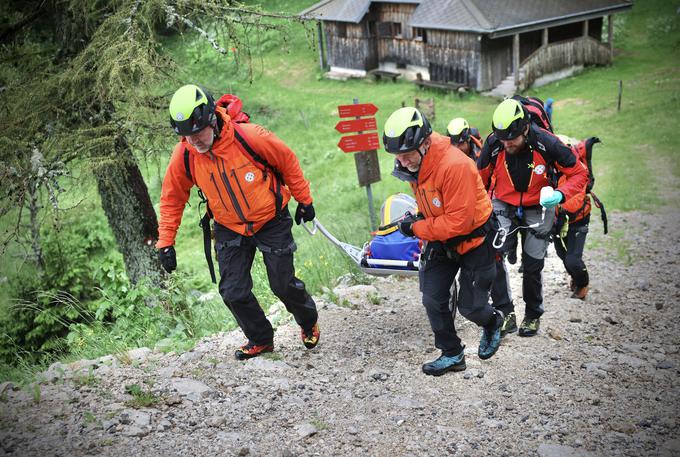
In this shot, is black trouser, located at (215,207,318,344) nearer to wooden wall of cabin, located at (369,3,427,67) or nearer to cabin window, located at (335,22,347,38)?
wooden wall of cabin, located at (369,3,427,67)

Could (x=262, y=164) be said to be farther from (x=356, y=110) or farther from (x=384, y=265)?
(x=356, y=110)

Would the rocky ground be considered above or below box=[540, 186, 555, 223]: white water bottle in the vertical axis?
below

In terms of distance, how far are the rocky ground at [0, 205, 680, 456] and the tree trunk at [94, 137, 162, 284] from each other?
3422 millimetres

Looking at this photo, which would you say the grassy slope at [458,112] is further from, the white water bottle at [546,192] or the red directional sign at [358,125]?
the white water bottle at [546,192]

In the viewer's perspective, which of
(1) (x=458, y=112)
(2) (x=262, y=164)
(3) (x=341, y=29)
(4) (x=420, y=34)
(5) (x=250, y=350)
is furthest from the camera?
(3) (x=341, y=29)

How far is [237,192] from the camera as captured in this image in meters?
5.82

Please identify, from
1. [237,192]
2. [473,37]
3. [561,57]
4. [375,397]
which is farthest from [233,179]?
[561,57]

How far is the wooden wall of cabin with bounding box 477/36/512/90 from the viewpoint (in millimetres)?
27859

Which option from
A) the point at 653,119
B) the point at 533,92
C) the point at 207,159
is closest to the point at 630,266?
the point at 207,159

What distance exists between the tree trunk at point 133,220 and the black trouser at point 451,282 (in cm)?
547

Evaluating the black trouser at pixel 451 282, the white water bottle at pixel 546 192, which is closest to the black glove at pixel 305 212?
the black trouser at pixel 451 282

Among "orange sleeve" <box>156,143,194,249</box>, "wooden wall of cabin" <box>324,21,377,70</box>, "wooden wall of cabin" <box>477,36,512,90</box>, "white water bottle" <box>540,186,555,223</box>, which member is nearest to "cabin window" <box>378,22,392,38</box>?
"wooden wall of cabin" <box>324,21,377,70</box>

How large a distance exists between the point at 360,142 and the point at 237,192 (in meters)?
4.94

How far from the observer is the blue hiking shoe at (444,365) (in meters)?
6.11
